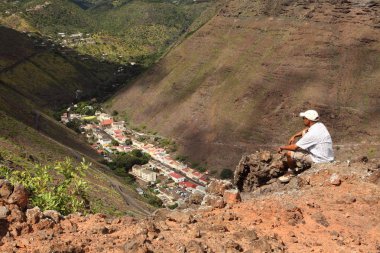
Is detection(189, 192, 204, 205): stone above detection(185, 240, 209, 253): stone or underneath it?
underneath

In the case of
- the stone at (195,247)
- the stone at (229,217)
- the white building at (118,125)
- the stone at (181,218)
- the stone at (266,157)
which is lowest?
the white building at (118,125)

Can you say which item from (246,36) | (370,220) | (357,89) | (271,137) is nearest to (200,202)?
(370,220)

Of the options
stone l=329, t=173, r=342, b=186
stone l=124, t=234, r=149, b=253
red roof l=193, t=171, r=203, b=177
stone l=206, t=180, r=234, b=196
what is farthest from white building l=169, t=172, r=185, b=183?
stone l=124, t=234, r=149, b=253

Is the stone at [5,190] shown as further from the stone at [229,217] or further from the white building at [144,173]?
the white building at [144,173]

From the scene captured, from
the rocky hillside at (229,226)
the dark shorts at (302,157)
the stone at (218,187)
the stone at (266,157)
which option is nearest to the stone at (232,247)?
the rocky hillside at (229,226)

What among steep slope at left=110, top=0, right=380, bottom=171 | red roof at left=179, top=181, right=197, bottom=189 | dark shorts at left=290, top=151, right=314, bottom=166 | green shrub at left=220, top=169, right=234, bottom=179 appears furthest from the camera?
steep slope at left=110, top=0, right=380, bottom=171

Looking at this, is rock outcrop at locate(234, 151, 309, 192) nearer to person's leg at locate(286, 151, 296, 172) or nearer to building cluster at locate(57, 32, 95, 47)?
person's leg at locate(286, 151, 296, 172)

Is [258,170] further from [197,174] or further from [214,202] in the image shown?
[197,174]
